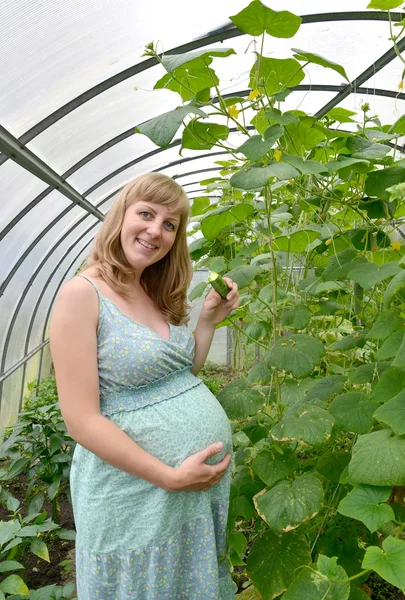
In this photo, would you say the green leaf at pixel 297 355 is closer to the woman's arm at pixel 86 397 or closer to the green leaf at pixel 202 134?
the woman's arm at pixel 86 397

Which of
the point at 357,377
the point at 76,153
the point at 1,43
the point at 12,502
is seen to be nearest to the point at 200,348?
the point at 357,377

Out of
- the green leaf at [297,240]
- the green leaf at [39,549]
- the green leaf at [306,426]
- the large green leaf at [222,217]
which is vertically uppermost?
the large green leaf at [222,217]

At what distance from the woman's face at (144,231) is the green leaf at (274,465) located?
2.09 feet

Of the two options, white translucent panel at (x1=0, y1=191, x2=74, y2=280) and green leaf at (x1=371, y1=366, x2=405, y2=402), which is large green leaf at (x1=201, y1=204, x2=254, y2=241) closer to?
green leaf at (x1=371, y1=366, x2=405, y2=402)

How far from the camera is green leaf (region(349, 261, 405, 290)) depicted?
47.4 inches

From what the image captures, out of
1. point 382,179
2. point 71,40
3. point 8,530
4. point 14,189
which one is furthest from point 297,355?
point 14,189

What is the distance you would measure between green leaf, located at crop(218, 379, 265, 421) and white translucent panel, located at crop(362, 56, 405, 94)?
2924mm

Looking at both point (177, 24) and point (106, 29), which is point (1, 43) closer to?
point (106, 29)

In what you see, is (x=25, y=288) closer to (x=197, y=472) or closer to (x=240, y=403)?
(x=240, y=403)

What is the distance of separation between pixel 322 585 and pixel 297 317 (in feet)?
2.36

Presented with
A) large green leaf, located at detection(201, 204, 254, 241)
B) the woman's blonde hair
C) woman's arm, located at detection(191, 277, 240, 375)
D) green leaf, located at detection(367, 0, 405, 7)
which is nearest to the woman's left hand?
woman's arm, located at detection(191, 277, 240, 375)

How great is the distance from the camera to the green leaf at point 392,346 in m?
1.20

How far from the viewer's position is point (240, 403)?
1.45 metres

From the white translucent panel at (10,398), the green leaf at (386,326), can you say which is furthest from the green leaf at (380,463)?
the white translucent panel at (10,398)
